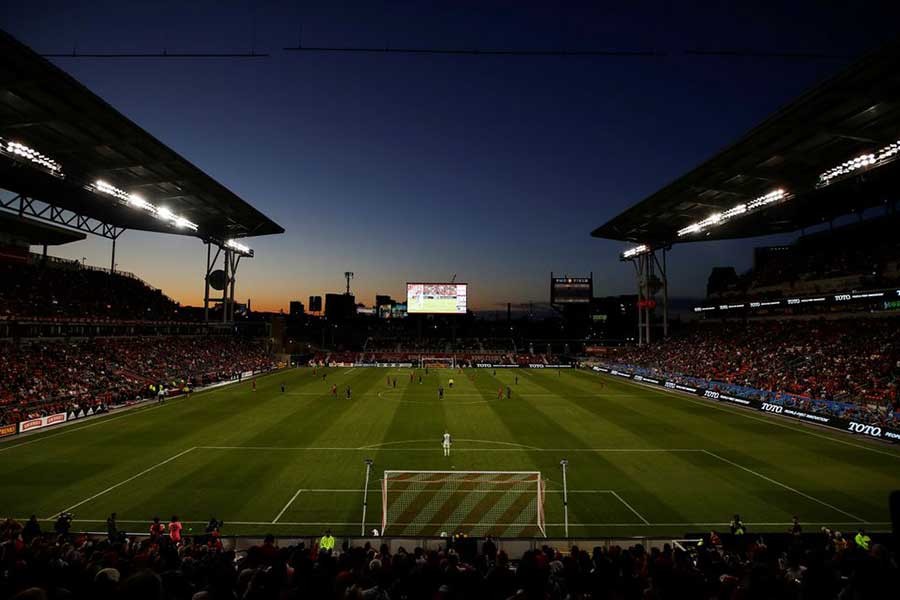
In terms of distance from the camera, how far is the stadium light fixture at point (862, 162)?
30.7 meters

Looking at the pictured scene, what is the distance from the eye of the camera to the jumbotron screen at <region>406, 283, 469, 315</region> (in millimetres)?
73312

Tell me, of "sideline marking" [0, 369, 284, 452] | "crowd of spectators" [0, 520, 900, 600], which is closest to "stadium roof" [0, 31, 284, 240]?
"sideline marking" [0, 369, 284, 452]

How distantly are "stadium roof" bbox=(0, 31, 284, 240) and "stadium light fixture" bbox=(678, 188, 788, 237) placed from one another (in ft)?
167

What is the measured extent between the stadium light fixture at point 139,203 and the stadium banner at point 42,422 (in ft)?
66.2

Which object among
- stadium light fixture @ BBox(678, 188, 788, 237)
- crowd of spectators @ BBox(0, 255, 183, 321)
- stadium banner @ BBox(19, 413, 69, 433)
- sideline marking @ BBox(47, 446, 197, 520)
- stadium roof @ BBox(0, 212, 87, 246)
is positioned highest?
stadium light fixture @ BBox(678, 188, 788, 237)

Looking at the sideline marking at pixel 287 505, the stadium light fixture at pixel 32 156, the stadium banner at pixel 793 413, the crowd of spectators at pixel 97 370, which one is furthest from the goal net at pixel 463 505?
the stadium light fixture at pixel 32 156

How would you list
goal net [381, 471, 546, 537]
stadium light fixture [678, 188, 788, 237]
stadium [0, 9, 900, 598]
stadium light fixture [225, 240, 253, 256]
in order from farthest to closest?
1. stadium light fixture [225, 240, 253, 256]
2. stadium light fixture [678, 188, 788, 237]
3. goal net [381, 471, 546, 537]
4. stadium [0, 9, 900, 598]

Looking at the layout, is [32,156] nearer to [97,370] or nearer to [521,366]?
[97,370]

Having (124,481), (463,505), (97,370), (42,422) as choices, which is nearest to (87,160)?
(97,370)

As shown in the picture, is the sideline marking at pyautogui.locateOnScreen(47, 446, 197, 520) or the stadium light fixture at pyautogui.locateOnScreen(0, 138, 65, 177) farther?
the stadium light fixture at pyautogui.locateOnScreen(0, 138, 65, 177)

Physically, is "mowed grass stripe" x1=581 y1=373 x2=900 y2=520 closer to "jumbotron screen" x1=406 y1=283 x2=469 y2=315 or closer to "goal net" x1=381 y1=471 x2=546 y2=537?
"goal net" x1=381 y1=471 x2=546 y2=537

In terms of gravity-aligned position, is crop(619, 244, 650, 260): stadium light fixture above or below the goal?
above

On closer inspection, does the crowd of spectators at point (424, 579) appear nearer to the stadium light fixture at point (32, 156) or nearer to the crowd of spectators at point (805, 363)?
the crowd of spectators at point (805, 363)

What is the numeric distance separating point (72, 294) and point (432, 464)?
4315 centimetres
